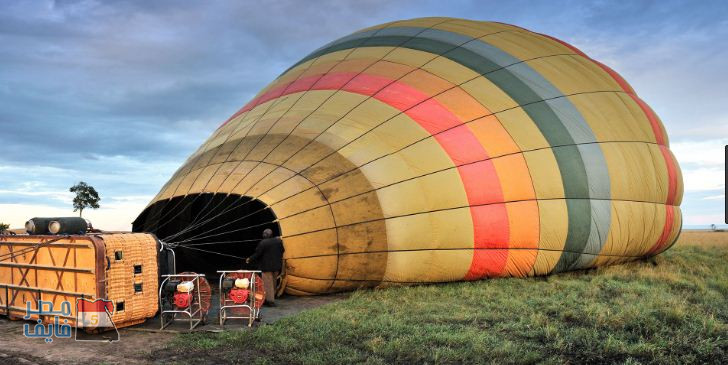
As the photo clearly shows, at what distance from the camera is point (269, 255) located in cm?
696

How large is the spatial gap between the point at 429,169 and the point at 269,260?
254cm

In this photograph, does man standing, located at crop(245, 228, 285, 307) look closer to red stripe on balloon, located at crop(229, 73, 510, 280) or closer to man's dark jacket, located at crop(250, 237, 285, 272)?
man's dark jacket, located at crop(250, 237, 285, 272)

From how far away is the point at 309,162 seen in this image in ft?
25.4

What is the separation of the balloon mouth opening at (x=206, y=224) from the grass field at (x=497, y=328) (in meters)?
1.72

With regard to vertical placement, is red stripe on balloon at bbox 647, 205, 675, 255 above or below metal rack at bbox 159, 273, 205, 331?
above

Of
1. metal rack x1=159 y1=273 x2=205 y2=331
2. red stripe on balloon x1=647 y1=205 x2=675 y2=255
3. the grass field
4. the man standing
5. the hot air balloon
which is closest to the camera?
the grass field

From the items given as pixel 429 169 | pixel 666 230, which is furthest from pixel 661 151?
pixel 429 169

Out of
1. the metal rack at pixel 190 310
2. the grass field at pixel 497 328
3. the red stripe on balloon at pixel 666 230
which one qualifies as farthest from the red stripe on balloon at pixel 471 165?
the red stripe on balloon at pixel 666 230

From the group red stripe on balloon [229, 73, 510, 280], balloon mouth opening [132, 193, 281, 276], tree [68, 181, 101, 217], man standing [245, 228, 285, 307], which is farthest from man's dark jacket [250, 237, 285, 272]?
tree [68, 181, 101, 217]

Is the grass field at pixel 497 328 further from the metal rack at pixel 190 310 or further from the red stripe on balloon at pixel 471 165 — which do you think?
the metal rack at pixel 190 310

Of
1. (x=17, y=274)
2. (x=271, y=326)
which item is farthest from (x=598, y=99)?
(x=17, y=274)

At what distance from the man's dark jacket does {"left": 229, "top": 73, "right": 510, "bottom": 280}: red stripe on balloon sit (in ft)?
8.90

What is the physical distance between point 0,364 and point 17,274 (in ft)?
7.37

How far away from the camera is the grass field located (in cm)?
462
